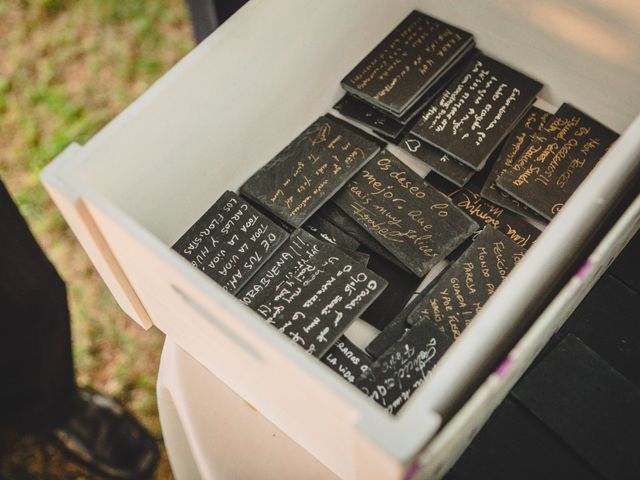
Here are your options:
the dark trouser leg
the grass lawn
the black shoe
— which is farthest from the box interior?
the grass lawn

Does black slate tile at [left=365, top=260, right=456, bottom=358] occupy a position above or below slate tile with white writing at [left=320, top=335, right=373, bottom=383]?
above

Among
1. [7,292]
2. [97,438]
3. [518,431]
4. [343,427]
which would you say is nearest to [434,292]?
[518,431]

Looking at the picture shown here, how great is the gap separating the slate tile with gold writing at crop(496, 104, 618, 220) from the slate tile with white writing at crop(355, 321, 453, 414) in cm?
35

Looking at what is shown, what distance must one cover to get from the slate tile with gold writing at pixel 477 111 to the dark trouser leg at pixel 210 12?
43 centimetres

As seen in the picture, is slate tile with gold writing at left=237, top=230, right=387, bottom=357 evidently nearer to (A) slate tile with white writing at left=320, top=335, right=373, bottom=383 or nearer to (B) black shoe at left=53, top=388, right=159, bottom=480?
(A) slate tile with white writing at left=320, top=335, right=373, bottom=383

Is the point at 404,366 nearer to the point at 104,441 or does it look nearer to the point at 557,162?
the point at 557,162

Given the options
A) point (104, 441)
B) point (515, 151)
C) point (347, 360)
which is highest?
point (515, 151)

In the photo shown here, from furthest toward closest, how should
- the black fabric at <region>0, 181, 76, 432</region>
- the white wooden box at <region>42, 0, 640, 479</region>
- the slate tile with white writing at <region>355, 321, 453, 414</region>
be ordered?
the black fabric at <region>0, 181, 76, 432</region>, the slate tile with white writing at <region>355, 321, 453, 414</region>, the white wooden box at <region>42, 0, 640, 479</region>

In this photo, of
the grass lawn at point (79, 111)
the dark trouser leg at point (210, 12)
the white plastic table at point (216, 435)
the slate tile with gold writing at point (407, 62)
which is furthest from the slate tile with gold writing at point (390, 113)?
the grass lawn at point (79, 111)

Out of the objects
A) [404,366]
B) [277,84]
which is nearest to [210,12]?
[277,84]

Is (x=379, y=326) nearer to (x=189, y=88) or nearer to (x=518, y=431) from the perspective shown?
(x=518, y=431)

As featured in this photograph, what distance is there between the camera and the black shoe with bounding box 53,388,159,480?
177cm

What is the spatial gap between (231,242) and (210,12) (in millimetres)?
446

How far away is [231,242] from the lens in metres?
1.26
